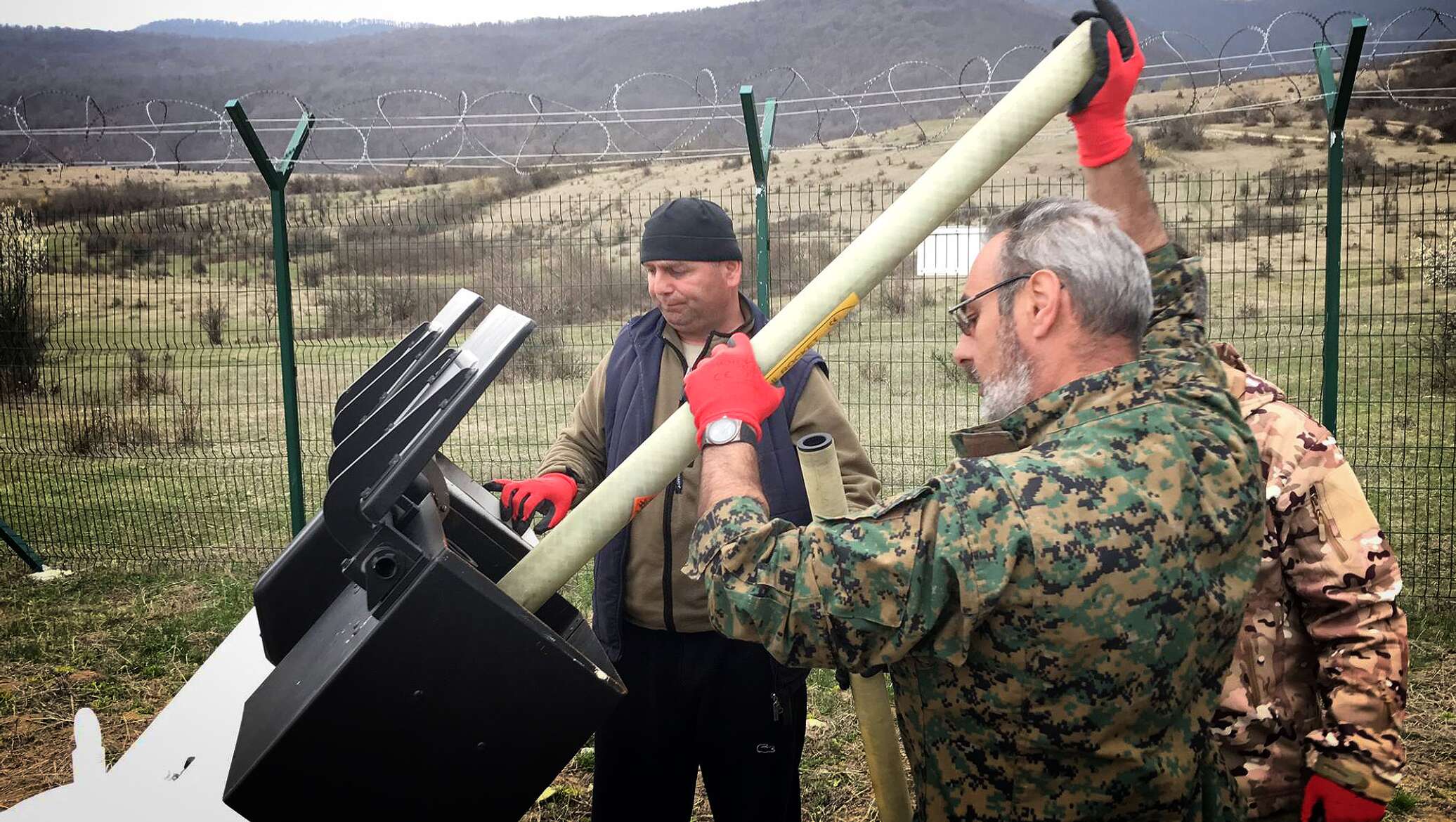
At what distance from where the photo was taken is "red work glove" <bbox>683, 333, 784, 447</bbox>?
1745 millimetres

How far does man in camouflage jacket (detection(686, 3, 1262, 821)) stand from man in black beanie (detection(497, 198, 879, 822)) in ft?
3.40

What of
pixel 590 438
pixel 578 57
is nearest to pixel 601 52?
pixel 578 57

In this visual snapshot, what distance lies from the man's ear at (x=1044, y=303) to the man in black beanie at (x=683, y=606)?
111 cm

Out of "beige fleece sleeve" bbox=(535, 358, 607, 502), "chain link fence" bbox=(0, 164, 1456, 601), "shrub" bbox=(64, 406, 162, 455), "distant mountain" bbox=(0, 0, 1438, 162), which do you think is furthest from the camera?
"distant mountain" bbox=(0, 0, 1438, 162)

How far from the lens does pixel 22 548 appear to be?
677 centimetres

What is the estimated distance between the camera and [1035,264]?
5.53 feet

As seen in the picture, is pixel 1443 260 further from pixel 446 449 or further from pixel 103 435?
pixel 103 435

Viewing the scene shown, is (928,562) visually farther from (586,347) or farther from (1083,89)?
(586,347)

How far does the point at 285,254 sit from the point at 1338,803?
545 cm

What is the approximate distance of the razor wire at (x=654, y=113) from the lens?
602 cm

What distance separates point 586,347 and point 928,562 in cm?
1391

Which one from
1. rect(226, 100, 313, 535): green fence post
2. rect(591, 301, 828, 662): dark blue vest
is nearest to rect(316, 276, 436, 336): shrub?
rect(226, 100, 313, 535): green fence post

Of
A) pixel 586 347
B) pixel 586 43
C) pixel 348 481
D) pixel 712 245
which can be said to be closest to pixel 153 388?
pixel 586 347

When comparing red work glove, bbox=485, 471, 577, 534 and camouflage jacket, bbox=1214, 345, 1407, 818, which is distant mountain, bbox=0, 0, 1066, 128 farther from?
camouflage jacket, bbox=1214, 345, 1407, 818
